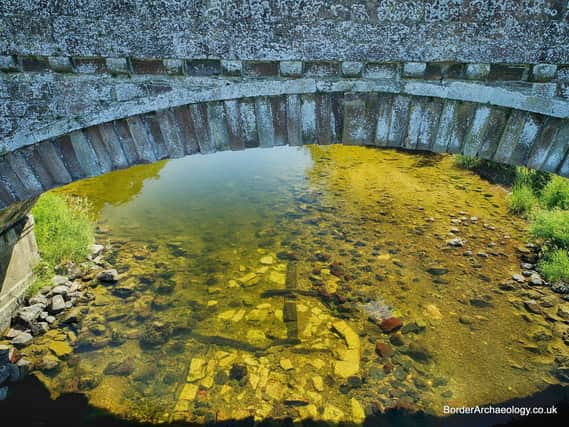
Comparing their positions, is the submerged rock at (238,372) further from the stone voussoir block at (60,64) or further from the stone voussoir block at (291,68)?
the stone voussoir block at (60,64)

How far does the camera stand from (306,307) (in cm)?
613

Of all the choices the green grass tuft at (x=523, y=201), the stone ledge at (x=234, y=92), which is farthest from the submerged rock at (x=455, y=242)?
the stone ledge at (x=234, y=92)

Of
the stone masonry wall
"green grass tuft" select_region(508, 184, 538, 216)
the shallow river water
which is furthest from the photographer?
"green grass tuft" select_region(508, 184, 538, 216)

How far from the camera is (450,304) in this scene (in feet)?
20.3

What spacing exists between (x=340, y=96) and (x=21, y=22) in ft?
8.50

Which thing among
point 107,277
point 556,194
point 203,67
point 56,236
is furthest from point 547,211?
point 56,236

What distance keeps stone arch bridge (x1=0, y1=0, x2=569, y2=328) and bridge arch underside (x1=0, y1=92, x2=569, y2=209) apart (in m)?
0.01

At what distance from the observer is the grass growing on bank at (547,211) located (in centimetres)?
660

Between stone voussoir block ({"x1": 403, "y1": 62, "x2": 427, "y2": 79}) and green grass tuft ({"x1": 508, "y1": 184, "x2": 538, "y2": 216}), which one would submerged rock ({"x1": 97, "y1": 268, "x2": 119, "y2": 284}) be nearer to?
stone voussoir block ({"x1": 403, "y1": 62, "x2": 427, "y2": 79})

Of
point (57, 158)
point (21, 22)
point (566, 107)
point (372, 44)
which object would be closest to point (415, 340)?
point (566, 107)

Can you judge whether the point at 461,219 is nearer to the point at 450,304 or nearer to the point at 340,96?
the point at 450,304

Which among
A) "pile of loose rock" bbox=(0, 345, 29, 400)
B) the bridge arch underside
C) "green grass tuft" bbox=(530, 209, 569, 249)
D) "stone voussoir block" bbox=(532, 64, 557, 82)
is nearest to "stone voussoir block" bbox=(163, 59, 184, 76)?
the bridge arch underside

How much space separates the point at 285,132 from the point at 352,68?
30.0 inches

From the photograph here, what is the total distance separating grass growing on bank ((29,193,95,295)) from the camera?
6.42 meters
